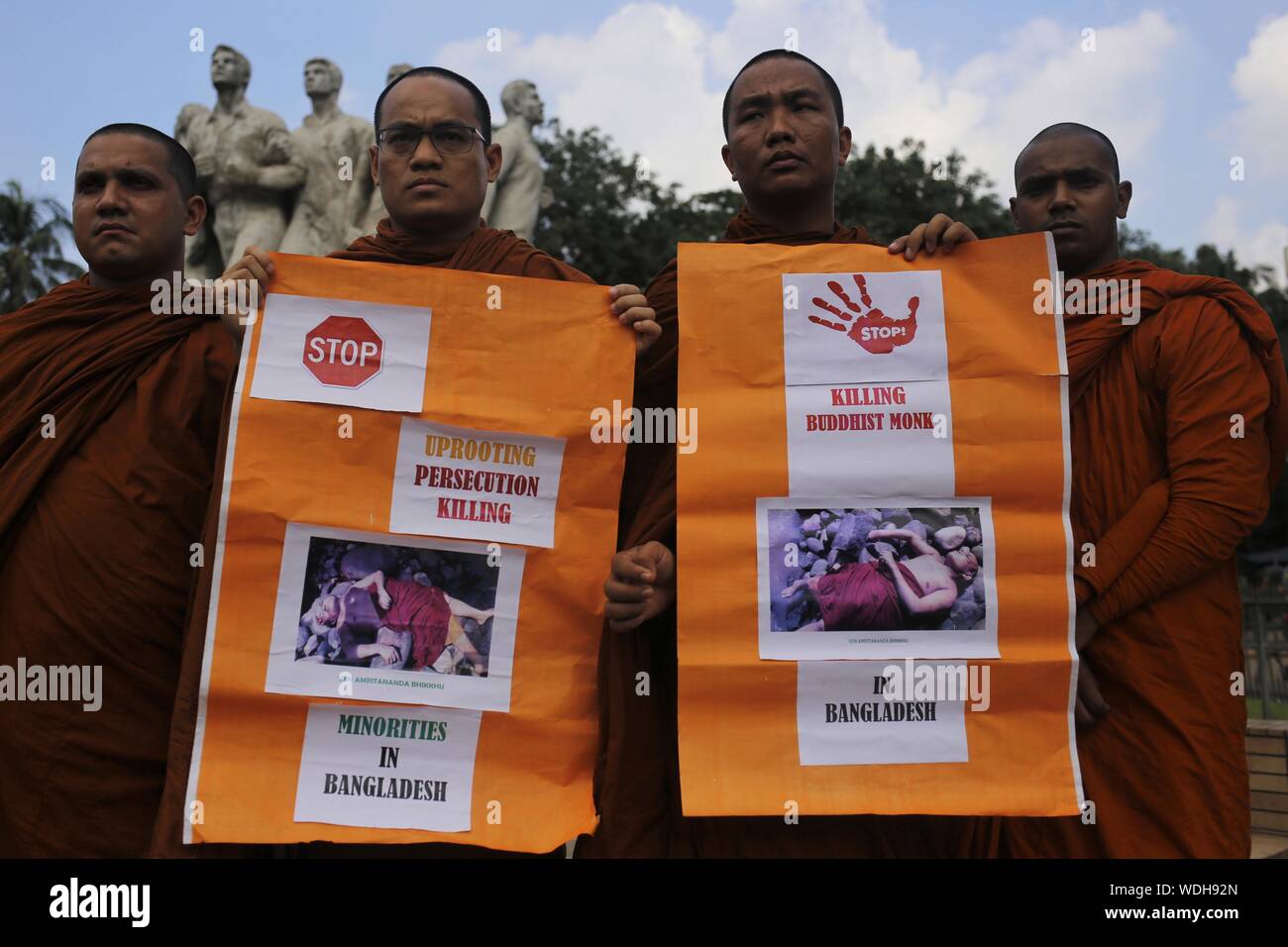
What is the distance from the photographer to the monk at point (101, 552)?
9.00ft

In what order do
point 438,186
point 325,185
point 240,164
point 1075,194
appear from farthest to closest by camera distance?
point 325,185 → point 240,164 → point 1075,194 → point 438,186

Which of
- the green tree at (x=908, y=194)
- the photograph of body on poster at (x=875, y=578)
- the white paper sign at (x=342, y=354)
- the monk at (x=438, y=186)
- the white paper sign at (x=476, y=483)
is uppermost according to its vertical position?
the green tree at (x=908, y=194)

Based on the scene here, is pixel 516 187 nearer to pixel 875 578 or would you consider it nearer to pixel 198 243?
pixel 198 243

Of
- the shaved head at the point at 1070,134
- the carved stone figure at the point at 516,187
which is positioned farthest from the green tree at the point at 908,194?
the shaved head at the point at 1070,134

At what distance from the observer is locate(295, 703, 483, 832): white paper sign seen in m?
2.54

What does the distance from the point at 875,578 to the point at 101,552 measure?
6.06ft

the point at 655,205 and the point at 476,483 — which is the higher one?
the point at 655,205

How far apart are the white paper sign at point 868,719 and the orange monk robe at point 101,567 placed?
5.07 ft

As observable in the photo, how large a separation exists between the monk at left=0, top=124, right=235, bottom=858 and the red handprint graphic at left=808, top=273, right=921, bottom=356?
4.99 feet

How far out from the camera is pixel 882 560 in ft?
8.45

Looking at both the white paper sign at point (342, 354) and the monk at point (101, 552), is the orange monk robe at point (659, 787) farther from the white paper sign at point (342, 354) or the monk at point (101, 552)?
the monk at point (101, 552)

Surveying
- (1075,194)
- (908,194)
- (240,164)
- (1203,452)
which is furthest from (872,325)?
(908,194)
